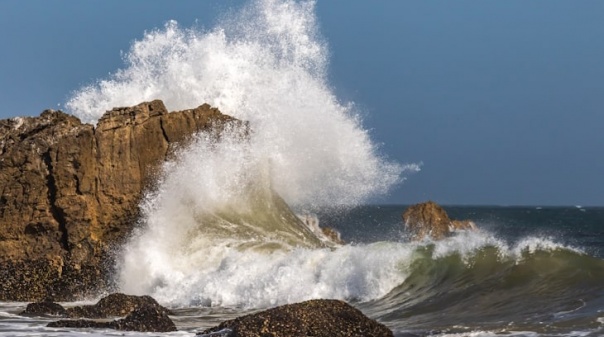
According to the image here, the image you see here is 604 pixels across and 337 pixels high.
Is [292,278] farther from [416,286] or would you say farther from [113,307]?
[113,307]

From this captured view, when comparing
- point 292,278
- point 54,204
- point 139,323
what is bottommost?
point 139,323

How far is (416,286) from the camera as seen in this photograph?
14.9 metres

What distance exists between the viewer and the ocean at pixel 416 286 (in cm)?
1171

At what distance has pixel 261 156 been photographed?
20719mm

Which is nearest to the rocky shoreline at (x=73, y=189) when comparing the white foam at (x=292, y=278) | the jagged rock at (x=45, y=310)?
the white foam at (x=292, y=278)

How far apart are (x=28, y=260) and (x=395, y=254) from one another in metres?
7.24

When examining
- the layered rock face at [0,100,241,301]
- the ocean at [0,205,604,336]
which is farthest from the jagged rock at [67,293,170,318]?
the layered rock face at [0,100,241,301]

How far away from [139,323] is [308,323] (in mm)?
2538

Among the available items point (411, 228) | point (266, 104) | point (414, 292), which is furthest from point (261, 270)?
point (411, 228)

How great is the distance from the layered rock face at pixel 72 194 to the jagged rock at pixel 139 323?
5546mm

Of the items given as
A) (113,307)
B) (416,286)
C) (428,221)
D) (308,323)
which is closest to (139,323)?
(113,307)

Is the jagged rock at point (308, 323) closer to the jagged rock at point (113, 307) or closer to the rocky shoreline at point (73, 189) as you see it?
the jagged rock at point (113, 307)

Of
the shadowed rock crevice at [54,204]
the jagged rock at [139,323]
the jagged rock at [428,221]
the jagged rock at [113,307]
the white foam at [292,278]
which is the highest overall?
the jagged rock at [428,221]

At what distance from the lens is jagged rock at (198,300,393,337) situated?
9.56 m
